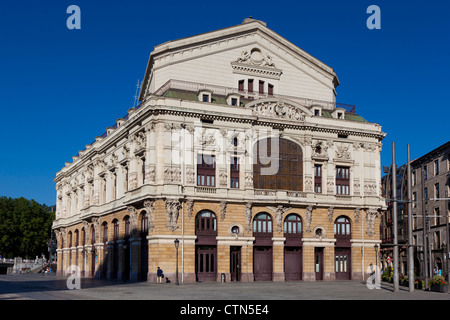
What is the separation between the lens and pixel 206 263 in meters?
59.8

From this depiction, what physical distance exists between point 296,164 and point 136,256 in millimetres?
19872

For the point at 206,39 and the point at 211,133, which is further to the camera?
the point at 206,39

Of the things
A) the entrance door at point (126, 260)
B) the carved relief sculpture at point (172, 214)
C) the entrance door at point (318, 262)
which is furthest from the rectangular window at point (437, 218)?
the carved relief sculpture at point (172, 214)

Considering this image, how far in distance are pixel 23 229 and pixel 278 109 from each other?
87.9 meters

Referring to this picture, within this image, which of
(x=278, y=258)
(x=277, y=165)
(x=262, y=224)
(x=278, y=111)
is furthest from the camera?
A: (x=278, y=111)

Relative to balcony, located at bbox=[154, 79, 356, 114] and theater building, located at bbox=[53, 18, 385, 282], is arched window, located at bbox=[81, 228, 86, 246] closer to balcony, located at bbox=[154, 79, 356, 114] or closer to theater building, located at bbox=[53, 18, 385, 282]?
theater building, located at bbox=[53, 18, 385, 282]

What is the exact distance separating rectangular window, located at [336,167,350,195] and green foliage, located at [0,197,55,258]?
87.7 metres

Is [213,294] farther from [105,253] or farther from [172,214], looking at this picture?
[105,253]

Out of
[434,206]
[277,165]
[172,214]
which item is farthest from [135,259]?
[434,206]

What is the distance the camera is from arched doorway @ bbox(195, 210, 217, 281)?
59.3 metres

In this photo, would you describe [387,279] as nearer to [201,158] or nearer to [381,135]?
[381,135]

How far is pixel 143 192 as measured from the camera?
59375 millimetres

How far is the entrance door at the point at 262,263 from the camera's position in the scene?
203 ft

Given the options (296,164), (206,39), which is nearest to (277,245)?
(296,164)
